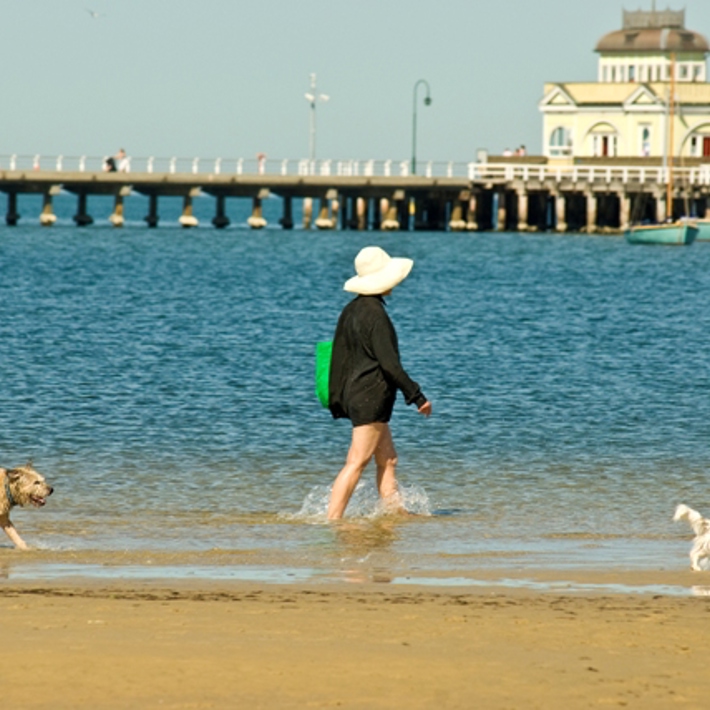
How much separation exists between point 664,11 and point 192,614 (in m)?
101

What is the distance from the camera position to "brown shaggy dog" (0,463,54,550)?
903 centimetres

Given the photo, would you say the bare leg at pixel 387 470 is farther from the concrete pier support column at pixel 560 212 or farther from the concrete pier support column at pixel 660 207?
the concrete pier support column at pixel 560 212

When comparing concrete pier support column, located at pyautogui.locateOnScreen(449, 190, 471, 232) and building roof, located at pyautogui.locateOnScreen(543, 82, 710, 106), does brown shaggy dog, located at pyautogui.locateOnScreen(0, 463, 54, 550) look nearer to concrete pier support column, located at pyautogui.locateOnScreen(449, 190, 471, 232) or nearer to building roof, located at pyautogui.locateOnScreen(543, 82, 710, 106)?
concrete pier support column, located at pyautogui.locateOnScreen(449, 190, 471, 232)

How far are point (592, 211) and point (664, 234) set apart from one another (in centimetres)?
711

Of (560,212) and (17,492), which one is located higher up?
(17,492)

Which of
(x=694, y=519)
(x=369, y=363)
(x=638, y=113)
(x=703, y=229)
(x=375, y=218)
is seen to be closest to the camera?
(x=694, y=519)

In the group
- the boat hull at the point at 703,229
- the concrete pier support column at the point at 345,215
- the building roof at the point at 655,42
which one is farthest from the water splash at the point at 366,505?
the building roof at the point at 655,42

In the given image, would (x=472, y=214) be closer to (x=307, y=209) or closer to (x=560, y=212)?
(x=560, y=212)

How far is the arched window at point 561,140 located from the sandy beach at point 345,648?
82.8 meters

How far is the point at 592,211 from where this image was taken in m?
77.7

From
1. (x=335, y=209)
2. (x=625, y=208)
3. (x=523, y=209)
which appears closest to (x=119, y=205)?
(x=335, y=209)

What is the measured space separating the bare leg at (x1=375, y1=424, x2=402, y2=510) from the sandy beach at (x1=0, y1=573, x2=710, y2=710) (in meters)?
2.32

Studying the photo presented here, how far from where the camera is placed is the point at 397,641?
639cm

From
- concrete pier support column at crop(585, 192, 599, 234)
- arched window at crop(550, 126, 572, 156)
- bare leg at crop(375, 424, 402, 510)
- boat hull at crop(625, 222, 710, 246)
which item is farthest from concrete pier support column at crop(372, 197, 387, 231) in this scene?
bare leg at crop(375, 424, 402, 510)
